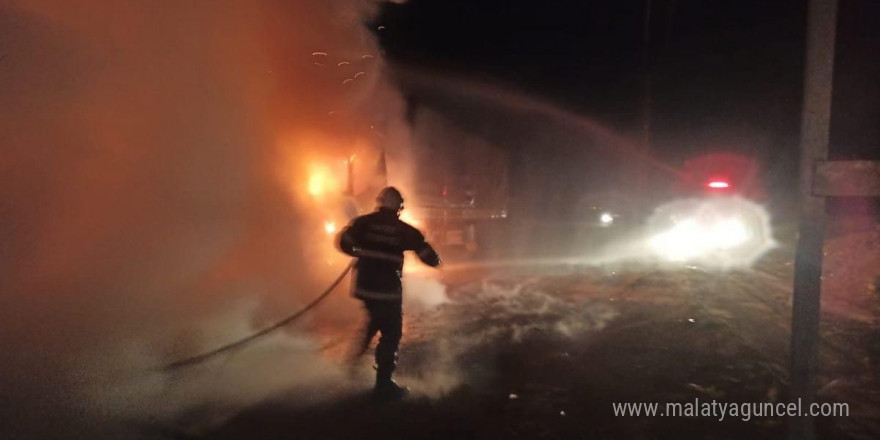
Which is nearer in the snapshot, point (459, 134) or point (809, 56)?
point (809, 56)

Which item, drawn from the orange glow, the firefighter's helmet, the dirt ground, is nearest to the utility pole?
the dirt ground

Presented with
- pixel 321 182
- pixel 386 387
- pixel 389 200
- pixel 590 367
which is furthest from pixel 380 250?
pixel 321 182

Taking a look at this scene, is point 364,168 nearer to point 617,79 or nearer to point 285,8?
point 285,8

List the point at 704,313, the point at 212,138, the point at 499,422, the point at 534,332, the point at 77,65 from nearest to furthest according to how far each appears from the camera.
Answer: the point at 499,422, the point at 77,65, the point at 212,138, the point at 534,332, the point at 704,313

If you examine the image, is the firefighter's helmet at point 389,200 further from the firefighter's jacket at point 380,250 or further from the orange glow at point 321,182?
the orange glow at point 321,182

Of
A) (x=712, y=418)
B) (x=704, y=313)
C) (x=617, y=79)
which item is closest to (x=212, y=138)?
(x=712, y=418)

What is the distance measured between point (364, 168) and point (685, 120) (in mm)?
20275

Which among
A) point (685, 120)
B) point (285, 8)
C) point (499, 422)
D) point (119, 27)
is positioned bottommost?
point (499, 422)

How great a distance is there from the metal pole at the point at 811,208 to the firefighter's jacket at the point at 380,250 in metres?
2.63

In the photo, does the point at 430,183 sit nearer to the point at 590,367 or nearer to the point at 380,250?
the point at 590,367

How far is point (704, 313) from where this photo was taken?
7.96 metres

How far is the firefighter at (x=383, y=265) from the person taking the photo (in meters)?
4.97

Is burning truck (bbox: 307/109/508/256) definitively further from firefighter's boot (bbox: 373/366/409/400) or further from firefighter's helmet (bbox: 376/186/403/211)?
firefighter's boot (bbox: 373/366/409/400)

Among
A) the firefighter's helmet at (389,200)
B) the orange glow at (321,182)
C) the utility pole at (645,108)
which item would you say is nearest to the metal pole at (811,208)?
the firefighter's helmet at (389,200)
